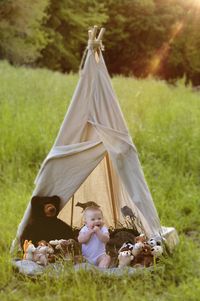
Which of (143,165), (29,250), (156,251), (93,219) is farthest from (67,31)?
(156,251)

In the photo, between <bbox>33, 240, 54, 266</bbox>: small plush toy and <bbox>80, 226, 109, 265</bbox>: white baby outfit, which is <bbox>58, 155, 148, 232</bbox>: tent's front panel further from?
<bbox>33, 240, 54, 266</bbox>: small plush toy

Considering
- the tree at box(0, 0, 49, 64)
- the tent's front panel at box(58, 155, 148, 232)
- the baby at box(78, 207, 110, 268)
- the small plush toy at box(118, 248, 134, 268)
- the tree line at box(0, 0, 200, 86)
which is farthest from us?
the tree line at box(0, 0, 200, 86)

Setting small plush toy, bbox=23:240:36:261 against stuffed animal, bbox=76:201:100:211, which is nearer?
small plush toy, bbox=23:240:36:261

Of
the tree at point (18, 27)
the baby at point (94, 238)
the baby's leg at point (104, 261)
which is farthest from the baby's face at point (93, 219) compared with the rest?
the tree at point (18, 27)

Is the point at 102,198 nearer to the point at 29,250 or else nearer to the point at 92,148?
the point at 92,148

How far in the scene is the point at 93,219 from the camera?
191 inches

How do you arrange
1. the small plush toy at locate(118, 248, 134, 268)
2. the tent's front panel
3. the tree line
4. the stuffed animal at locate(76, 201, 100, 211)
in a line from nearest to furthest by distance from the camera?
1. the small plush toy at locate(118, 248, 134, 268)
2. the stuffed animal at locate(76, 201, 100, 211)
3. the tent's front panel
4. the tree line

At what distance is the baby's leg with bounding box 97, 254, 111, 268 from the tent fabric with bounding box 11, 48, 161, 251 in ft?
1.29

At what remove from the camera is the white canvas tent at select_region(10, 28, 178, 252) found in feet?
15.8

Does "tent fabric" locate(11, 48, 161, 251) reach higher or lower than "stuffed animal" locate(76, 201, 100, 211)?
higher

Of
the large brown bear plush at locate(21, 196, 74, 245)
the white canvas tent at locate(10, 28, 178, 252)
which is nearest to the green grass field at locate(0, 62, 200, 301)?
the large brown bear plush at locate(21, 196, 74, 245)

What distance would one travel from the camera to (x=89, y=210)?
4.91 metres

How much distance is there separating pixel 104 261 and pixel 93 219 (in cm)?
33

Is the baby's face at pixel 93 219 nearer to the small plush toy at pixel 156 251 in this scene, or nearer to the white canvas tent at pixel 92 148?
the white canvas tent at pixel 92 148
